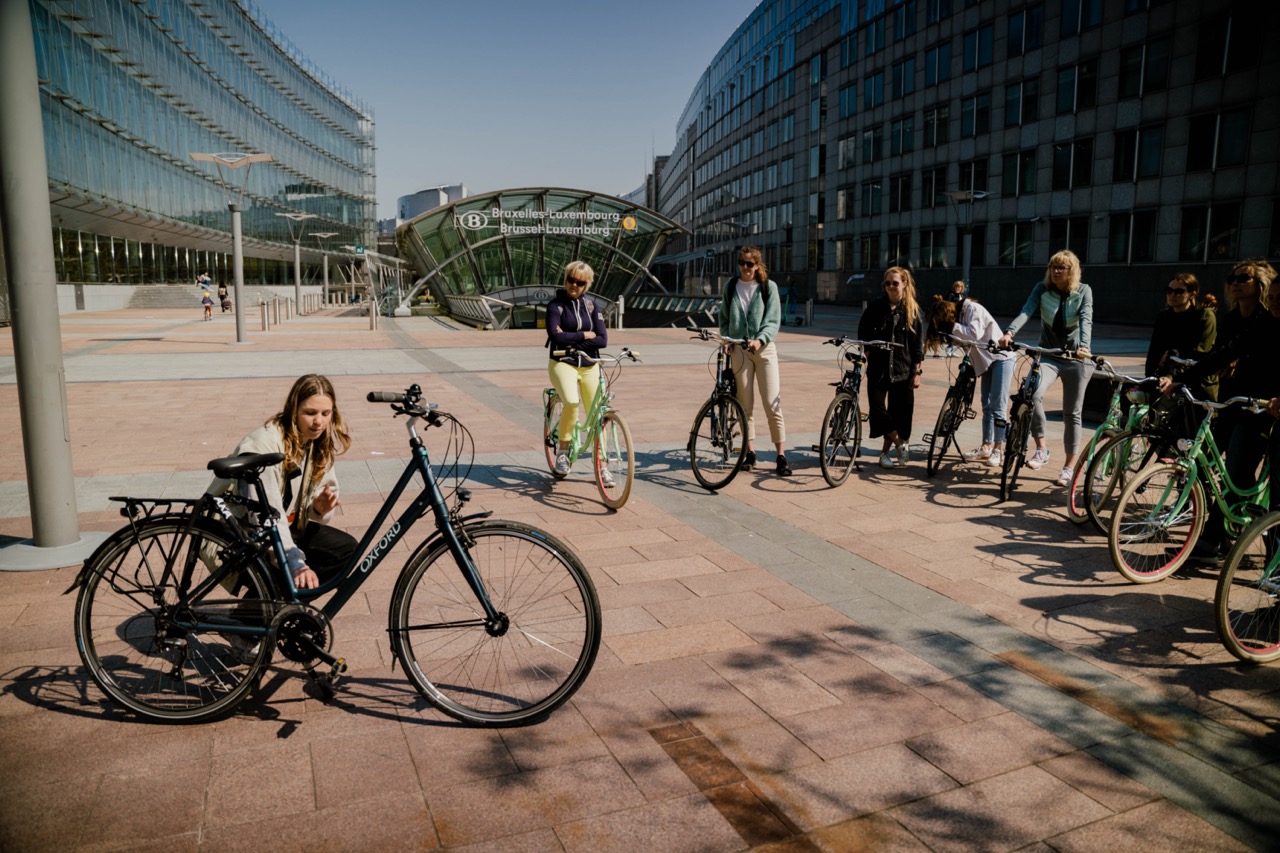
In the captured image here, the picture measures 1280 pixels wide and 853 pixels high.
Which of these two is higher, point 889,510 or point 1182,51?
point 1182,51

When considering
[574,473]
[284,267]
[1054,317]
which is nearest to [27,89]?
[574,473]

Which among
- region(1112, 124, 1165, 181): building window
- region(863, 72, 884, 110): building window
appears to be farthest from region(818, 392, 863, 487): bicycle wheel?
region(863, 72, 884, 110): building window

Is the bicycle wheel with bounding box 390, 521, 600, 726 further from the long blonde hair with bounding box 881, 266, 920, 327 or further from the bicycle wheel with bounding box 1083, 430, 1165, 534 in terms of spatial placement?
the long blonde hair with bounding box 881, 266, 920, 327

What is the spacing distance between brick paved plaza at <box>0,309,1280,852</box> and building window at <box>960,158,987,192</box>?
135 ft

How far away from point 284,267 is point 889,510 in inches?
3208

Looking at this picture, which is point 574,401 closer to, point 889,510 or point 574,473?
point 574,473

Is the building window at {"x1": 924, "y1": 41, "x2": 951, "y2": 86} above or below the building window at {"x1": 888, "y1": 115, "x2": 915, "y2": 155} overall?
above

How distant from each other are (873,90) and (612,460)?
5241cm

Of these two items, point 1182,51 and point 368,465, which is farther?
point 1182,51

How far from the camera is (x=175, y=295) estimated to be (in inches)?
1850

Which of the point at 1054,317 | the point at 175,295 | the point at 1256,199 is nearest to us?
the point at 1054,317

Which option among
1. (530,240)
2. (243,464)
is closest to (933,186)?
(530,240)

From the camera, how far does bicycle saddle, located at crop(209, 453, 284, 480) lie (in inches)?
126

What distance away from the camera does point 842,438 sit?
24.6 ft
